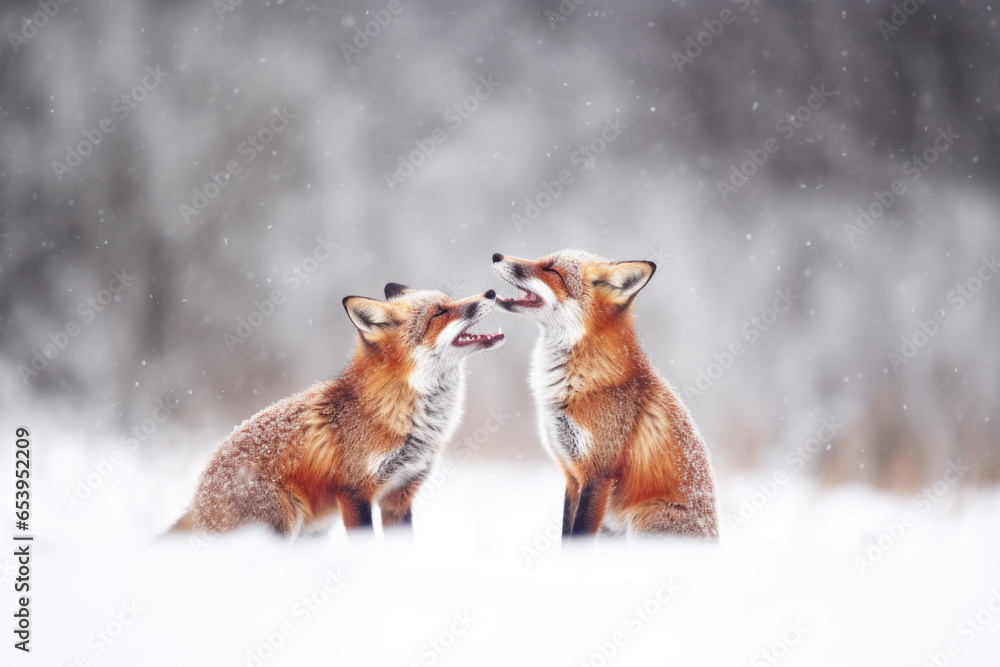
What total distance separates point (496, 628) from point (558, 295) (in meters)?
0.89

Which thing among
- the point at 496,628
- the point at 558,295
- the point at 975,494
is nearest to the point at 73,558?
the point at 496,628

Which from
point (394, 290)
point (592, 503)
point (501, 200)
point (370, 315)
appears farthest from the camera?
point (501, 200)

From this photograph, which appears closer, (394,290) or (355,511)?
(355,511)

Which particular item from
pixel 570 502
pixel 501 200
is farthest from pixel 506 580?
pixel 501 200

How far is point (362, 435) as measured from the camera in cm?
180

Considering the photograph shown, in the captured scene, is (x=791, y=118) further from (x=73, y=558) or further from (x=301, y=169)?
(x=73, y=558)

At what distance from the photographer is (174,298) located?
220 cm

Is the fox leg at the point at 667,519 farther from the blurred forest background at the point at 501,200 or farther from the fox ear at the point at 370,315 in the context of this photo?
the fox ear at the point at 370,315

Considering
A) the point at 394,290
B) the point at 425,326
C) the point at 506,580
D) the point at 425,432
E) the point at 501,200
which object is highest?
the point at 501,200

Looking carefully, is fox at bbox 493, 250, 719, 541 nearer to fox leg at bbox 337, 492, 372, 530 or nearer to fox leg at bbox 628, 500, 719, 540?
fox leg at bbox 628, 500, 719, 540

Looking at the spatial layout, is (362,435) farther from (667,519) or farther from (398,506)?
(667,519)

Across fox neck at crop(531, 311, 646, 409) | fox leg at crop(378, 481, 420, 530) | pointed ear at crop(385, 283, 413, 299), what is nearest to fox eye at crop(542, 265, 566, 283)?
fox neck at crop(531, 311, 646, 409)

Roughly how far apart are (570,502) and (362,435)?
1.92 feet

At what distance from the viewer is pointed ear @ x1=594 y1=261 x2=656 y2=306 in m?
1.75
